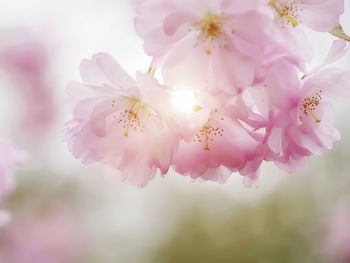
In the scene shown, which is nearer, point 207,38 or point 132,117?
point 207,38

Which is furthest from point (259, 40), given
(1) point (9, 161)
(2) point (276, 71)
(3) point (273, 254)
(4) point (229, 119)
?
(3) point (273, 254)

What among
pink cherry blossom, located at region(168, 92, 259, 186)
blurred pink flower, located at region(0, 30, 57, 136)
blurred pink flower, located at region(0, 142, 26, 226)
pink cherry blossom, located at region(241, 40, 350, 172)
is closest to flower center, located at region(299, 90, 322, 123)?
pink cherry blossom, located at region(241, 40, 350, 172)

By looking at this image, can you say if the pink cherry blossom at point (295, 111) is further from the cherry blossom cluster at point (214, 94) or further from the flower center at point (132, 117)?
the flower center at point (132, 117)

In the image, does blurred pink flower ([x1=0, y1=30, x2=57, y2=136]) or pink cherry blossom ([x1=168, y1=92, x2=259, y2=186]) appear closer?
pink cherry blossom ([x1=168, y1=92, x2=259, y2=186])

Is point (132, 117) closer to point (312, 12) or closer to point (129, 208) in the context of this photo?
point (312, 12)

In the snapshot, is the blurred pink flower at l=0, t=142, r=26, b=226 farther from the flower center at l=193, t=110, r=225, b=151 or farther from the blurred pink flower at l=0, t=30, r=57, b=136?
the blurred pink flower at l=0, t=30, r=57, b=136

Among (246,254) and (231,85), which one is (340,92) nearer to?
(231,85)

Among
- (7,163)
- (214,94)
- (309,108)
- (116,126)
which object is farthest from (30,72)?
(214,94)

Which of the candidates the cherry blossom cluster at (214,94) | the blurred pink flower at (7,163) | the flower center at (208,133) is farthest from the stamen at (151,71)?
the blurred pink flower at (7,163)
